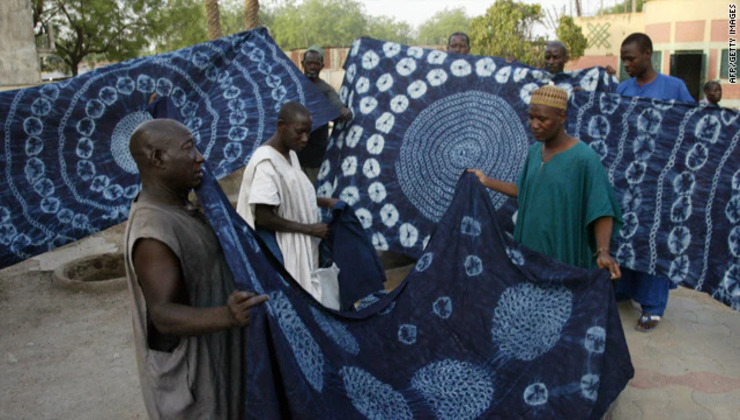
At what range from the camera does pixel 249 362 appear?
1.90 meters

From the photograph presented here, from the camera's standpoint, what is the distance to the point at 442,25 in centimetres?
8369

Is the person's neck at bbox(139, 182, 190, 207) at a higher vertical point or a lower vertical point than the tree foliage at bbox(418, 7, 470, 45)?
lower

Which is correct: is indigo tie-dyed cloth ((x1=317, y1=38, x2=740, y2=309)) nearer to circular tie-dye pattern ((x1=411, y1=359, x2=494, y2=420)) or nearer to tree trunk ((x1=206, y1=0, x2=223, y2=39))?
circular tie-dye pattern ((x1=411, y1=359, x2=494, y2=420))

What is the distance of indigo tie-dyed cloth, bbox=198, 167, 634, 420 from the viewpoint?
2.40 metres

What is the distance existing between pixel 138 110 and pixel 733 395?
4244 millimetres

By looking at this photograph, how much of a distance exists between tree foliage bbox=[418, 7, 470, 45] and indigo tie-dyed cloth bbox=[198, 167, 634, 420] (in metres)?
76.9

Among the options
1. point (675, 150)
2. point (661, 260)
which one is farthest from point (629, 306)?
point (675, 150)

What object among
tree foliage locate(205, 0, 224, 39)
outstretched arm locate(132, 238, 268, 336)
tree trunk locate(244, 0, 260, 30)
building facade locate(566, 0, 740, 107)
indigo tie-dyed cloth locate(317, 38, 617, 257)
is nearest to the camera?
outstretched arm locate(132, 238, 268, 336)

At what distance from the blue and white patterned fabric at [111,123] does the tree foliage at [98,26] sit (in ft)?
51.8

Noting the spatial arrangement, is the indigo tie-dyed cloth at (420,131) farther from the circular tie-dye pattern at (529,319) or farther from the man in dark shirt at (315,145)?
the circular tie-dye pattern at (529,319)

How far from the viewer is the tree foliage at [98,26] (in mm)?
18125

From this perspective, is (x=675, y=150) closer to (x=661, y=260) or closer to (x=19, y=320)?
(x=661, y=260)

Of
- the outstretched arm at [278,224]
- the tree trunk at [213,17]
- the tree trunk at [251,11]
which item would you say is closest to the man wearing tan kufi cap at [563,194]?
the outstretched arm at [278,224]

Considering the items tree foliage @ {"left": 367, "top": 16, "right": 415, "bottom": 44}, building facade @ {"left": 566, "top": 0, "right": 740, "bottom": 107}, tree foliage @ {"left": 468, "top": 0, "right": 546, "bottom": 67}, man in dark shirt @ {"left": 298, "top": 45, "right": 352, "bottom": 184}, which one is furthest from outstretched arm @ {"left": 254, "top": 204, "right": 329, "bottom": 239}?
tree foliage @ {"left": 367, "top": 16, "right": 415, "bottom": 44}
